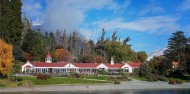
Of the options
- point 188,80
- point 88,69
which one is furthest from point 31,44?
point 188,80

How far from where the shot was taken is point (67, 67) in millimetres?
96438

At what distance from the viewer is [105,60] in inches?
4850

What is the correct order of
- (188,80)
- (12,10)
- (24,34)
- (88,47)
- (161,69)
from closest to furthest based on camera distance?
(12,10) < (188,80) < (161,69) < (24,34) < (88,47)

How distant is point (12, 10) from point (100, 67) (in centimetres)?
3449

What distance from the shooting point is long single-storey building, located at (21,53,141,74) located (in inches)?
3676

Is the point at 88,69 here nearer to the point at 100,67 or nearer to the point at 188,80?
the point at 100,67

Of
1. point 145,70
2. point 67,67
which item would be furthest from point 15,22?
point 145,70

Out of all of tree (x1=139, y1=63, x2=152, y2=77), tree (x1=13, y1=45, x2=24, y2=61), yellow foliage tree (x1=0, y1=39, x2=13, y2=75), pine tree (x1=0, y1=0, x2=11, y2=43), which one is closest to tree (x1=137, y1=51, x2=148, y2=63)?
tree (x1=139, y1=63, x2=152, y2=77)

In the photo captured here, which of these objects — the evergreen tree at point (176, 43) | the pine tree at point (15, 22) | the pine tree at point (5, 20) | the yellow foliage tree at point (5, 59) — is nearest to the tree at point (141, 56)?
the evergreen tree at point (176, 43)

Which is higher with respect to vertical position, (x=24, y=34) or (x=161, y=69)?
(x=24, y=34)

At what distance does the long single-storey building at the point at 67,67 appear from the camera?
9338 cm

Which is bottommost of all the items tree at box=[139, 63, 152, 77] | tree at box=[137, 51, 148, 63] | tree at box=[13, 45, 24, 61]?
tree at box=[139, 63, 152, 77]

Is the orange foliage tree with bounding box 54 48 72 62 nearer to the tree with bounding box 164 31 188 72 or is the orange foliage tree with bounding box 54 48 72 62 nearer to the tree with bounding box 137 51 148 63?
the tree with bounding box 164 31 188 72

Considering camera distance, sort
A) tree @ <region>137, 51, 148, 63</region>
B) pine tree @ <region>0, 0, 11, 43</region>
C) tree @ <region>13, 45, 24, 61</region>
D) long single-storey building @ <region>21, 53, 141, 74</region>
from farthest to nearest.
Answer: tree @ <region>137, 51, 148, 63</region>, long single-storey building @ <region>21, 53, 141, 74</region>, tree @ <region>13, 45, 24, 61</region>, pine tree @ <region>0, 0, 11, 43</region>
